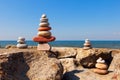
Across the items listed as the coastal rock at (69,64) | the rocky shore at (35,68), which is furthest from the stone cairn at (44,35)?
the coastal rock at (69,64)

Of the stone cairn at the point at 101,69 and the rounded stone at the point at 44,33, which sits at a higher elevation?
the rounded stone at the point at 44,33

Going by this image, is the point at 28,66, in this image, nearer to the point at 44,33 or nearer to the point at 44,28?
the point at 44,33

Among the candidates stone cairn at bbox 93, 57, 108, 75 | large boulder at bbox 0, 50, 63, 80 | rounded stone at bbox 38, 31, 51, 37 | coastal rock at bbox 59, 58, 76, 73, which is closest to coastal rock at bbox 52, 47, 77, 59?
coastal rock at bbox 59, 58, 76, 73

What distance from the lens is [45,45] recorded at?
10.1 metres

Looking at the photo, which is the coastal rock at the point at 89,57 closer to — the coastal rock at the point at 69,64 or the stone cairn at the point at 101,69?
the coastal rock at the point at 69,64

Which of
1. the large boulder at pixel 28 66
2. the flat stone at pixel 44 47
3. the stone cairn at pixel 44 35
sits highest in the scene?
the stone cairn at pixel 44 35

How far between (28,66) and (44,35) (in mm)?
2078

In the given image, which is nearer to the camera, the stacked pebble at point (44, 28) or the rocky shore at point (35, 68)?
the rocky shore at point (35, 68)

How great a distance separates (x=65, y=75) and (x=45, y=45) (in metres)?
1.51

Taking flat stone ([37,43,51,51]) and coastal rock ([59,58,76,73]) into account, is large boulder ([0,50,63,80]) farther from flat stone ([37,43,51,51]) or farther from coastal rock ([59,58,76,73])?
coastal rock ([59,58,76,73])

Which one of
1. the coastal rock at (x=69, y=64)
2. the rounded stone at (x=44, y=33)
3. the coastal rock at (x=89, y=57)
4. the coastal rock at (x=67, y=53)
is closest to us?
the rounded stone at (x=44, y=33)

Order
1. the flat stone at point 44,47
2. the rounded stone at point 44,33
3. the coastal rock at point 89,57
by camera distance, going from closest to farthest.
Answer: the flat stone at point 44,47, the rounded stone at point 44,33, the coastal rock at point 89,57

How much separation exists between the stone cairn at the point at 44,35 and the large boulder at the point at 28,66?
799 mm

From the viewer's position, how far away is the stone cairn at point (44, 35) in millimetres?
10156
